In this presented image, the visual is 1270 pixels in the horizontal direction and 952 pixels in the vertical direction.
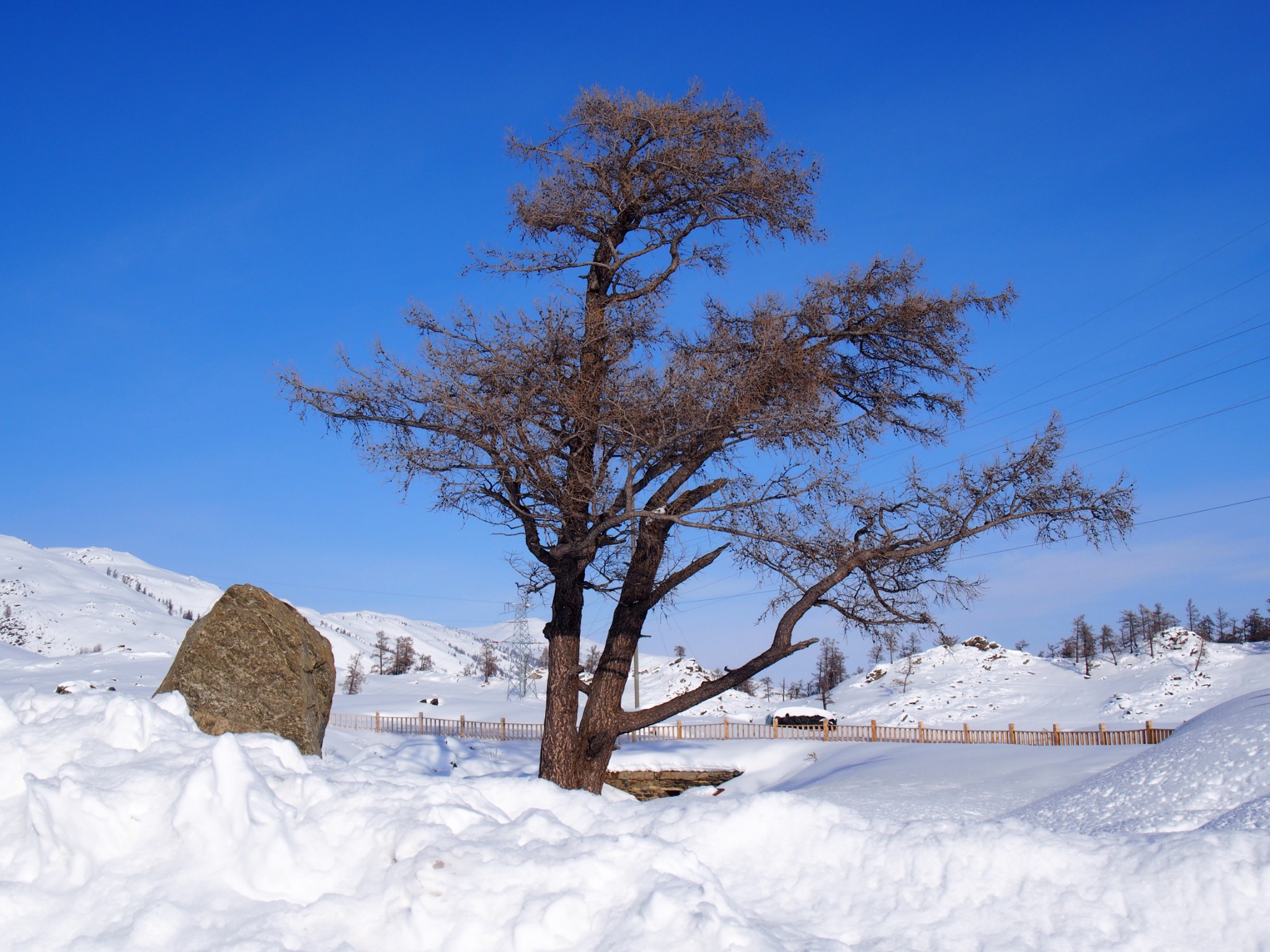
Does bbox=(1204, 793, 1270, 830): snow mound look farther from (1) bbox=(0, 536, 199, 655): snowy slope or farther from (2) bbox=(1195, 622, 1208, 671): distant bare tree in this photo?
(1) bbox=(0, 536, 199, 655): snowy slope

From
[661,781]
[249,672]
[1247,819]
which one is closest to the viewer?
[1247,819]

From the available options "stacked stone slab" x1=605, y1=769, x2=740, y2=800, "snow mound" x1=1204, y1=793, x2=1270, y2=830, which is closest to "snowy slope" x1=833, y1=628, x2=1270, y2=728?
"stacked stone slab" x1=605, y1=769, x2=740, y2=800

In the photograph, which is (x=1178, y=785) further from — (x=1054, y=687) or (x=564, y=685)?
(x=1054, y=687)

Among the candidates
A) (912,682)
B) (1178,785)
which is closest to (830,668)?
(912,682)

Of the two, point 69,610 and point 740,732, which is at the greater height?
point 69,610

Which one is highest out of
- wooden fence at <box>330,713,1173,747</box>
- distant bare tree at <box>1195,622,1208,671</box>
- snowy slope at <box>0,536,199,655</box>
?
snowy slope at <box>0,536,199,655</box>

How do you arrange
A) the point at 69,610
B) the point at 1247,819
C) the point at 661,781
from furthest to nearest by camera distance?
the point at 69,610
the point at 661,781
the point at 1247,819

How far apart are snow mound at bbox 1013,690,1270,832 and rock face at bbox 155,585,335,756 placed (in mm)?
6682

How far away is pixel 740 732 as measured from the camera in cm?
3341

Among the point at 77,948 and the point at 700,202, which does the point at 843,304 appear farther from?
the point at 77,948

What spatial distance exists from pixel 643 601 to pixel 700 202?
4907mm

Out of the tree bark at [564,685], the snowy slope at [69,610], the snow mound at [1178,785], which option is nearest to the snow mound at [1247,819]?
the snow mound at [1178,785]

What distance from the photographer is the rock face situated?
7.09 meters

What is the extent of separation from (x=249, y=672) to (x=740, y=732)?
28.2m
